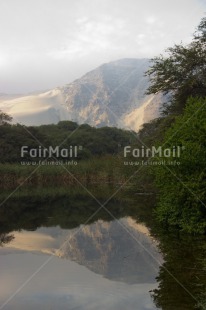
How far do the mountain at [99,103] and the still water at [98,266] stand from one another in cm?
4996

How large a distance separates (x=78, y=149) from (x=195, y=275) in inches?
3037

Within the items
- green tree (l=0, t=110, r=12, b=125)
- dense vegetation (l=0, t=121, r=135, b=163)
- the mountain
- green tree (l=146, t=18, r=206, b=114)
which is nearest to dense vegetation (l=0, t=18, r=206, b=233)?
green tree (l=146, t=18, r=206, b=114)

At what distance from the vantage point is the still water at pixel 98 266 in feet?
25.9

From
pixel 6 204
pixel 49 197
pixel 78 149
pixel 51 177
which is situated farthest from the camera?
pixel 78 149

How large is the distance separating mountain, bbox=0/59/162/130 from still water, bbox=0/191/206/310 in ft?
164

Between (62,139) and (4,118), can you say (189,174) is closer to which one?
(4,118)

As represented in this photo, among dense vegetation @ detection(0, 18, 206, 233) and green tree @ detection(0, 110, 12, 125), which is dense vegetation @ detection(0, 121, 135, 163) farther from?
dense vegetation @ detection(0, 18, 206, 233)

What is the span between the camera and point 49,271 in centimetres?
1012

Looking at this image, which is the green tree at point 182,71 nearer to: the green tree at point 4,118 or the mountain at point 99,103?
the mountain at point 99,103

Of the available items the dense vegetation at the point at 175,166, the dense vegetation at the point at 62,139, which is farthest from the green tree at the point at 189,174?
the dense vegetation at the point at 62,139

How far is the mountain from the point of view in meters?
97.3

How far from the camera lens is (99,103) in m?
125

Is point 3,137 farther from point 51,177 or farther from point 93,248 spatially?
point 93,248

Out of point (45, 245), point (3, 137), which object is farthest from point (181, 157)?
point (3, 137)
